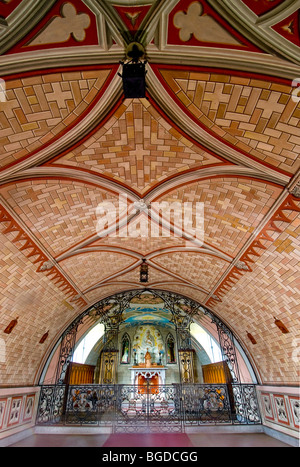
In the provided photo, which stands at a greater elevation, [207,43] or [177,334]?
[207,43]

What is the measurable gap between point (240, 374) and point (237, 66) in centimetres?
869

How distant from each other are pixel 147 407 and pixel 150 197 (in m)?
6.27

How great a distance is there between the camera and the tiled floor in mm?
5348

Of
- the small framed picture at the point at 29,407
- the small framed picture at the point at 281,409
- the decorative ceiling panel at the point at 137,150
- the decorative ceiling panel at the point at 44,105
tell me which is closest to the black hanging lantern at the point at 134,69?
the decorative ceiling panel at the point at 44,105

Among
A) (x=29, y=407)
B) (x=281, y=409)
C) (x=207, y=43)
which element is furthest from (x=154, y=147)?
(x=29, y=407)

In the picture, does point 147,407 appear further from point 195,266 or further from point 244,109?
point 244,109

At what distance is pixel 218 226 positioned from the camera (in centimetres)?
475

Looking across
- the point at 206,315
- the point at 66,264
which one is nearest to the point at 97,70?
the point at 66,264

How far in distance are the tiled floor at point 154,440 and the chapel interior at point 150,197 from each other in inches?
4.3

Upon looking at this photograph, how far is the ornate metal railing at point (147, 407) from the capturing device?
6.96 metres

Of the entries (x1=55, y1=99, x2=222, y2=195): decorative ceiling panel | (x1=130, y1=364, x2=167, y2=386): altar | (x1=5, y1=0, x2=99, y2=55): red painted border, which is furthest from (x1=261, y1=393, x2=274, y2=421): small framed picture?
(x1=5, y1=0, x2=99, y2=55): red painted border

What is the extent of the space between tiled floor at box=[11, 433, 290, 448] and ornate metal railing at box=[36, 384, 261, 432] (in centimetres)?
54

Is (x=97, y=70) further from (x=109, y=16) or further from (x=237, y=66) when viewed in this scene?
(x=237, y=66)

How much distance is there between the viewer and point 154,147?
3432 mm
